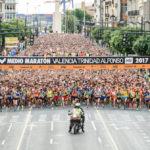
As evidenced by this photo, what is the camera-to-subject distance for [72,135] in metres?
30.7

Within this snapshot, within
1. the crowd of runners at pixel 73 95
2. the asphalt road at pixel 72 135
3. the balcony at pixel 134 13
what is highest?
the balcony at pixel 134 13

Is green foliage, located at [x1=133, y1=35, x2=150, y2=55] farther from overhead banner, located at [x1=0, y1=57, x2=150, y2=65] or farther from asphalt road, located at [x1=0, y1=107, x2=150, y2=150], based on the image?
asphalt road, located at [x1=0, y1=107, x2=150, y2=150]

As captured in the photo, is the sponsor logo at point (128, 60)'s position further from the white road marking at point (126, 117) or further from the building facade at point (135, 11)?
the building facade at point (135, 11)

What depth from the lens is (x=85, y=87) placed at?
42.8 meters

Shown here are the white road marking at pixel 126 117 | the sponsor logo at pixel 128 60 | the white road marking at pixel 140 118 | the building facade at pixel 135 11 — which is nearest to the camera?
the white road marking at pixel 140 118

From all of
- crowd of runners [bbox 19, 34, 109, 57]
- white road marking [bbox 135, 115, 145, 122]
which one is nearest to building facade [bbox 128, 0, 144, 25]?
crowd of runners [bbox 19, 34, 109, 57]

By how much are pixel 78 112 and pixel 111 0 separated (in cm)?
16181

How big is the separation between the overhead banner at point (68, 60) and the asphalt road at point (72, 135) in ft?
18.4

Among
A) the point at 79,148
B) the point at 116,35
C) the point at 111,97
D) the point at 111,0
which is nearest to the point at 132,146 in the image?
the point at 79,148

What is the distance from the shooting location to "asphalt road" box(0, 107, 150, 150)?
2808 cm

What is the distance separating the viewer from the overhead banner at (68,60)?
146ft

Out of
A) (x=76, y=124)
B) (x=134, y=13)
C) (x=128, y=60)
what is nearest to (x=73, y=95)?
(x=128, y=60)

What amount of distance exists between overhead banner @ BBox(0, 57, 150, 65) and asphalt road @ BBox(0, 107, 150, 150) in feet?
18.4

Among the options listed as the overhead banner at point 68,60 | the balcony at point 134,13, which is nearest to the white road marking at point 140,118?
the overhead banner at point 68,60
